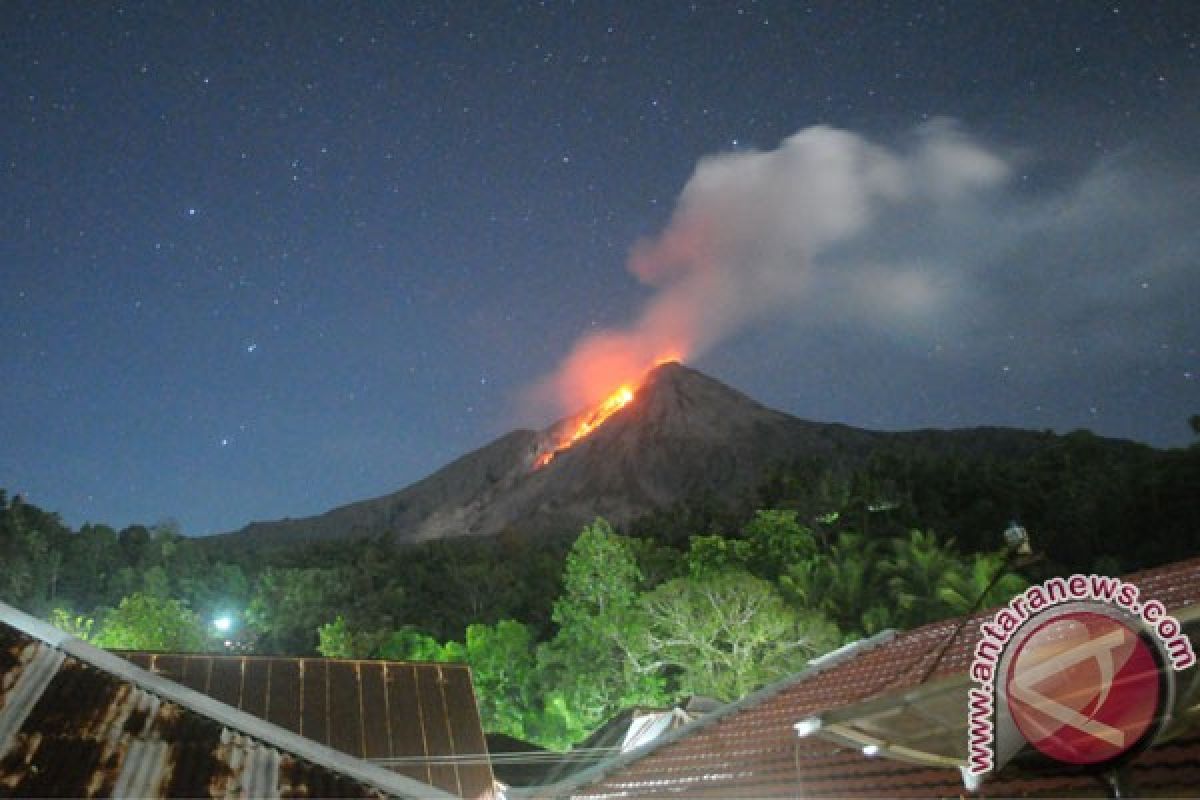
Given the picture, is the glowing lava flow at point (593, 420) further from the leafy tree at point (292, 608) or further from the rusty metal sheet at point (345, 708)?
the rusty metal sheet at point (345, 708)

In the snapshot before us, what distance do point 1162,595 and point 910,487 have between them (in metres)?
37.5

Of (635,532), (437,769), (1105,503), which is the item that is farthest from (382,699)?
(635,532)

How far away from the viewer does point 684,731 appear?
371 inches

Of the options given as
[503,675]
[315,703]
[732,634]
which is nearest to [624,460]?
[503,675]

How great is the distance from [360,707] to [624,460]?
119562 mm

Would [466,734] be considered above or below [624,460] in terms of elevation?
below

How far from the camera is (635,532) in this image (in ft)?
175

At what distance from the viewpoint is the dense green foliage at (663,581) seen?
73.4 ft

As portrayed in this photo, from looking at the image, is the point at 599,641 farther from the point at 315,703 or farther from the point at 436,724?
the point at 315,703

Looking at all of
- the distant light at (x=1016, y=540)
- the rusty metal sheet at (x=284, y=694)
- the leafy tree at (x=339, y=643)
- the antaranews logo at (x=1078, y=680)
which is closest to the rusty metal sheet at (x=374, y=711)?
the rusty metal sheet at (x=284, y=694)

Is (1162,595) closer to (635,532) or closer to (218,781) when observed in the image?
A: (218,781)

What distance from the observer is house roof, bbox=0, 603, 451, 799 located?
402 centimetres

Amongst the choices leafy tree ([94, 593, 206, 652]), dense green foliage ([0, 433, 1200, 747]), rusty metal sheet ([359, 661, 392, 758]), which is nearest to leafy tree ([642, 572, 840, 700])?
dense green foliage ([0, 433, 1200, 747])

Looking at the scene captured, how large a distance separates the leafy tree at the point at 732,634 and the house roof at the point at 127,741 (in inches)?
657
